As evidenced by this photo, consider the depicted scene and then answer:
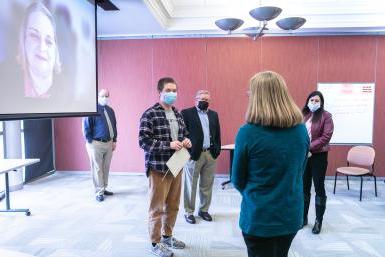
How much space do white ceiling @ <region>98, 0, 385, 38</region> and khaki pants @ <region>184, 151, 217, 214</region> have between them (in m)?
2.28

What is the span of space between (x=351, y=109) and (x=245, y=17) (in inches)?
98.3

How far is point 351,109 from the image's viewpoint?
18.4 ft

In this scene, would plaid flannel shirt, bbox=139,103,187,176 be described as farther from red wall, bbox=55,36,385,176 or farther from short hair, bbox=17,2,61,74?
red wall, bbox=55,36,385,176

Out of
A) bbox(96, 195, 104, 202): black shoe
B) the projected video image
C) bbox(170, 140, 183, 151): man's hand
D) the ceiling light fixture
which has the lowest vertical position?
bbox(96, 195, 104, 202): black shoe

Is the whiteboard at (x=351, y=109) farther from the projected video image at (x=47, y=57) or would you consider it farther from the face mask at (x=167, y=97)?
the projected video image at (x=47, y=57)

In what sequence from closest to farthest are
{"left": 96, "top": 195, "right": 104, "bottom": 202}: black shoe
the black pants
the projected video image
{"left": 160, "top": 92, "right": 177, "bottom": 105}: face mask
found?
the black pants, the projected video image, {"left": 160, "top": 92, "right": 177, "bottom": 105}: face mask, {"left": 96, "top": 195, "right": 104, "bottom": 202}: black shoe

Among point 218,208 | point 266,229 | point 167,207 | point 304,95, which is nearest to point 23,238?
point 167,207

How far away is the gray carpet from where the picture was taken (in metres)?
2.85

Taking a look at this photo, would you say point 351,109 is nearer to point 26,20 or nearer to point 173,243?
point 173,243

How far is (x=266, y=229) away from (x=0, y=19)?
175cm

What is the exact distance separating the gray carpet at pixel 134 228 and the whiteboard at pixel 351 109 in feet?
3.79

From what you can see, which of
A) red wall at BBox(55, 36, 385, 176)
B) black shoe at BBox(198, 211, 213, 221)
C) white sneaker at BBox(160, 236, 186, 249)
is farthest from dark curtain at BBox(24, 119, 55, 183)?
white sneaker at BBox(160, 236, 186, 249)

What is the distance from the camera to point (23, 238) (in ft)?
10.2

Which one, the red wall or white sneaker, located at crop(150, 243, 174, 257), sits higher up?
the red wall
